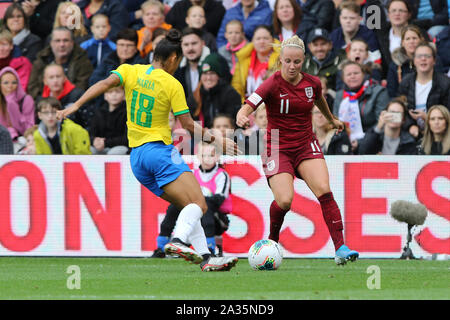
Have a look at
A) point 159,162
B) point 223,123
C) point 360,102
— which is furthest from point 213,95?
point 159,162

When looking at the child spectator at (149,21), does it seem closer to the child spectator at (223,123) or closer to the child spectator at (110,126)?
the child spectator at (110,126)

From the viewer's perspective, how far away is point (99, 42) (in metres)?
15.3

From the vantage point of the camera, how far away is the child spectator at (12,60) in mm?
15508

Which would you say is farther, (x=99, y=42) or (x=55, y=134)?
(x=99, y=42)

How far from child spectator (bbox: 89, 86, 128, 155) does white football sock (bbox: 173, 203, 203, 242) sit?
4795mm

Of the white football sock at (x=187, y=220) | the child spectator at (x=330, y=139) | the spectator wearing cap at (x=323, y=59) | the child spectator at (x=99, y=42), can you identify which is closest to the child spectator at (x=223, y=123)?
the child spectator at (x=330, y=139)

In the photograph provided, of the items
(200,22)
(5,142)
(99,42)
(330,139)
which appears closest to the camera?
(330,139)

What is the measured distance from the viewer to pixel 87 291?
7473 mm

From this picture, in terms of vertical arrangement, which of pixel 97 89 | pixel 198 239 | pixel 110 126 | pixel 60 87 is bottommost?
pixel 198 239

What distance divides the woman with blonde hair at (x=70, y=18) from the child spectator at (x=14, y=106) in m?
1.47

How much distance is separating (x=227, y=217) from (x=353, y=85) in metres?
2.83

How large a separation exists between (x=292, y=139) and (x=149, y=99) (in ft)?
5.86

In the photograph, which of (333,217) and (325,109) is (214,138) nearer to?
(333,217)
